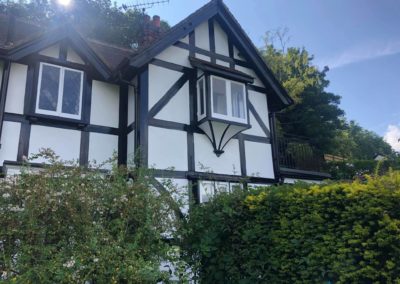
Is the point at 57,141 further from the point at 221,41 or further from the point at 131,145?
the point at 221,41

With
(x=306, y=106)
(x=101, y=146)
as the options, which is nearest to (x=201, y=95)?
(x=101, y=146)

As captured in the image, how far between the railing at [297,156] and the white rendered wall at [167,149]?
4839 mm

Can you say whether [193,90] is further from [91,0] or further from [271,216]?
[91,0]

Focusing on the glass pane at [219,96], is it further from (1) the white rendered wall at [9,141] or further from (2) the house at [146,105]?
(1) the white rendered wall at [9,141]

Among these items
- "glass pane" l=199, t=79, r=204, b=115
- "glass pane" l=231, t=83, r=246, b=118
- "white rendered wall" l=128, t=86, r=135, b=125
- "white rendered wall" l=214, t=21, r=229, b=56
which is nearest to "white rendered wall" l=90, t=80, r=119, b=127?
"white rendered wall" l=128, t=86, r=135, b=125

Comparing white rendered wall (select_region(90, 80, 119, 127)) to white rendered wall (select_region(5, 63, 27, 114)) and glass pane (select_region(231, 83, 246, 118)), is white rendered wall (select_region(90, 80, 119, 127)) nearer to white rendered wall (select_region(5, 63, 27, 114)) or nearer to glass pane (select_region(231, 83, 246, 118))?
white rendered wall (select_region(5, 63, 27, 114))

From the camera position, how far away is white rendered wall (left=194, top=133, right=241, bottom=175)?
9.98 meters

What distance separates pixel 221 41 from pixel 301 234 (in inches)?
335

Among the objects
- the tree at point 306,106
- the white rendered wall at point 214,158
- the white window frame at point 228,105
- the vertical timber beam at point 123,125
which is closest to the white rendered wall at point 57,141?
the vertical timber beam at point 123,125

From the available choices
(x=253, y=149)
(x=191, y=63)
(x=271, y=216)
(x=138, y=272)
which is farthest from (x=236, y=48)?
(x=138, y=272)

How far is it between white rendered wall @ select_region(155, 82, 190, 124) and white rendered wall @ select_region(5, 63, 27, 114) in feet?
11.7

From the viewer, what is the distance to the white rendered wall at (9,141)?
325 inches

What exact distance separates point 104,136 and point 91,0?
1745cm

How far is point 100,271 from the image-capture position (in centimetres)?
467
